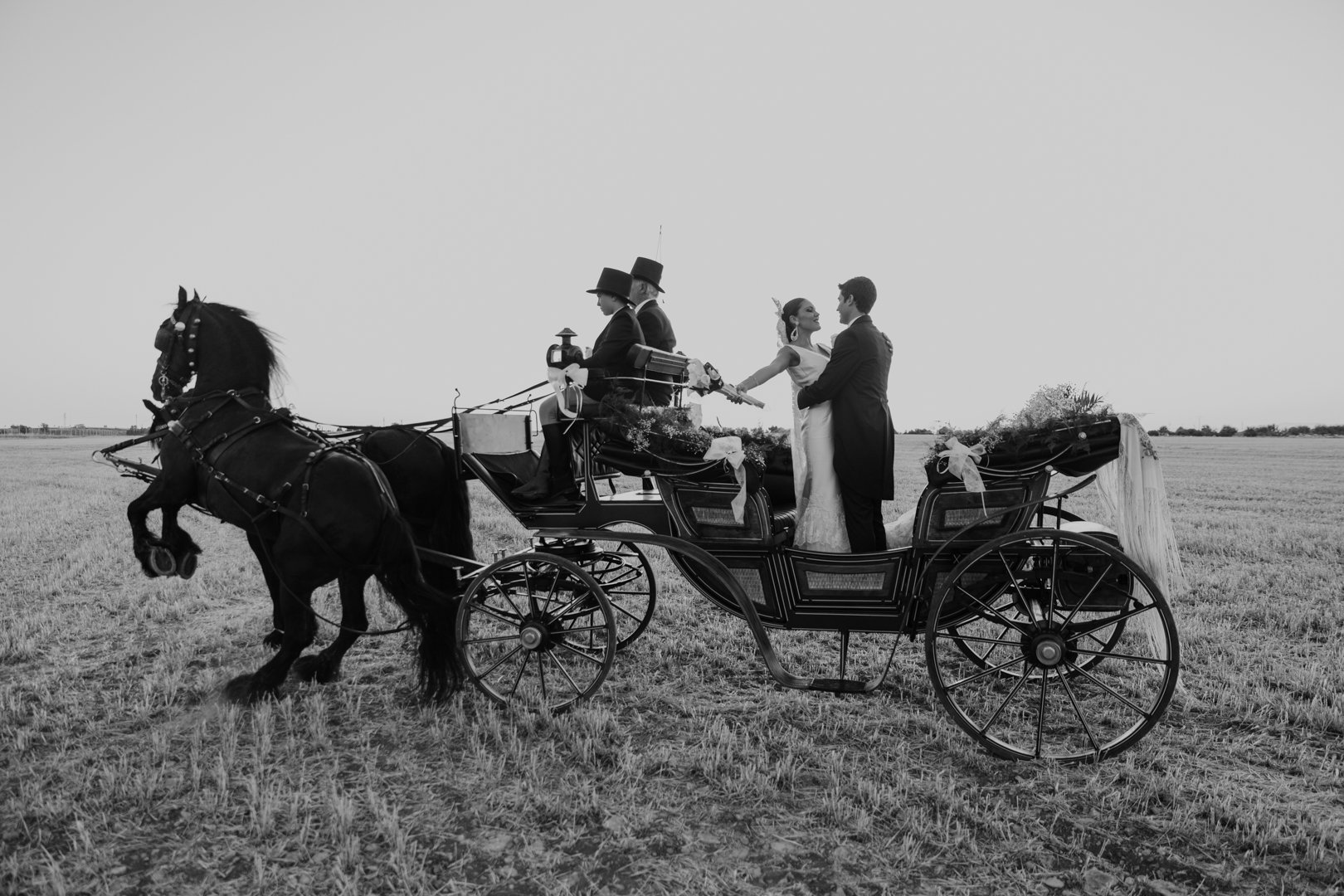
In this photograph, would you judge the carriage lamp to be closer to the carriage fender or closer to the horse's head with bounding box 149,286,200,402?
the horse's head with bounding box 149,286,200,402

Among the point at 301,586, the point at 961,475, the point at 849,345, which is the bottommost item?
the point at 301,586

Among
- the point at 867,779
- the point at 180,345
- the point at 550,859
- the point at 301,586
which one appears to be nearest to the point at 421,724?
the point at 301,586

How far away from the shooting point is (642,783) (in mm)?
3869

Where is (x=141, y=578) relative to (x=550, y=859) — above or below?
above

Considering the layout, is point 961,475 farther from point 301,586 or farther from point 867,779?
point 301,586

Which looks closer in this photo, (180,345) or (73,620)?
(180,345)

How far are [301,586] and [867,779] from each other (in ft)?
11.6

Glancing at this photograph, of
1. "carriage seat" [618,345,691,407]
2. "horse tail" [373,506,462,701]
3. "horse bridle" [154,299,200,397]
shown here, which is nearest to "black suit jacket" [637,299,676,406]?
"carriage seat" [618,345,691,407]

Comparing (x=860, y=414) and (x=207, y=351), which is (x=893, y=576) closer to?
(x=860, y=414)

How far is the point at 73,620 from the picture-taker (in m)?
6.73

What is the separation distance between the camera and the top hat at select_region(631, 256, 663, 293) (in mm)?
5922

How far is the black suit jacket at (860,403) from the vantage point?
450cm

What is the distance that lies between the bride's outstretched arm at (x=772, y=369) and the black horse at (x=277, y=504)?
240 cm

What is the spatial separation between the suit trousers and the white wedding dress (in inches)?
1.9
